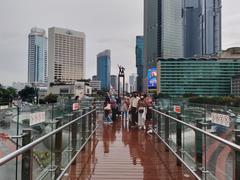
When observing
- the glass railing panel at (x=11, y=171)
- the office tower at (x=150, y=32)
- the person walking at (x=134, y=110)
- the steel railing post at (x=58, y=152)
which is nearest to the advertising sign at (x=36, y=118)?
the steel railing post at (x=58, y=152)

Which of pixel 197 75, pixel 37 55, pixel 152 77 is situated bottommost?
pixel 152 77

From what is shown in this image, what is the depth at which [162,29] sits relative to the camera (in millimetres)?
117562

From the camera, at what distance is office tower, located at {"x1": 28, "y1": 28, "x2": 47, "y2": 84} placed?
150000 mm

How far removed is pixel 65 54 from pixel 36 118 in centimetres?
13761

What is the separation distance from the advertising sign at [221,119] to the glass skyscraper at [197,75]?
97.0 m

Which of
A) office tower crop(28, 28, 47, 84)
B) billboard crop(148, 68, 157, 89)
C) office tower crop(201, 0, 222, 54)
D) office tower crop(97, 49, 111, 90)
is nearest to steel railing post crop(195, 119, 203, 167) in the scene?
billboard crop(148, 68, 157, 89)

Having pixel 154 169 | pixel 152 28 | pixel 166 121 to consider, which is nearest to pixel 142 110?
pixel 166 121

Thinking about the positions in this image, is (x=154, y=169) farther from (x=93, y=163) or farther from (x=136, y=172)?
(x=93, y=163)

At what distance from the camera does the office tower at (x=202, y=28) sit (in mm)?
146500

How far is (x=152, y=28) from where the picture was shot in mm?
123000

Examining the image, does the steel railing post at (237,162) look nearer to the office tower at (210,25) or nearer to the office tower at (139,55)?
the office tower at (139,55)

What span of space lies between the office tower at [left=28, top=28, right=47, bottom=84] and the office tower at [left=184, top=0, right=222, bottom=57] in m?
78.1

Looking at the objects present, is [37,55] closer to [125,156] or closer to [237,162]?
[125,156]

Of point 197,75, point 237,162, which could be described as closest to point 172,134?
point 237,162
